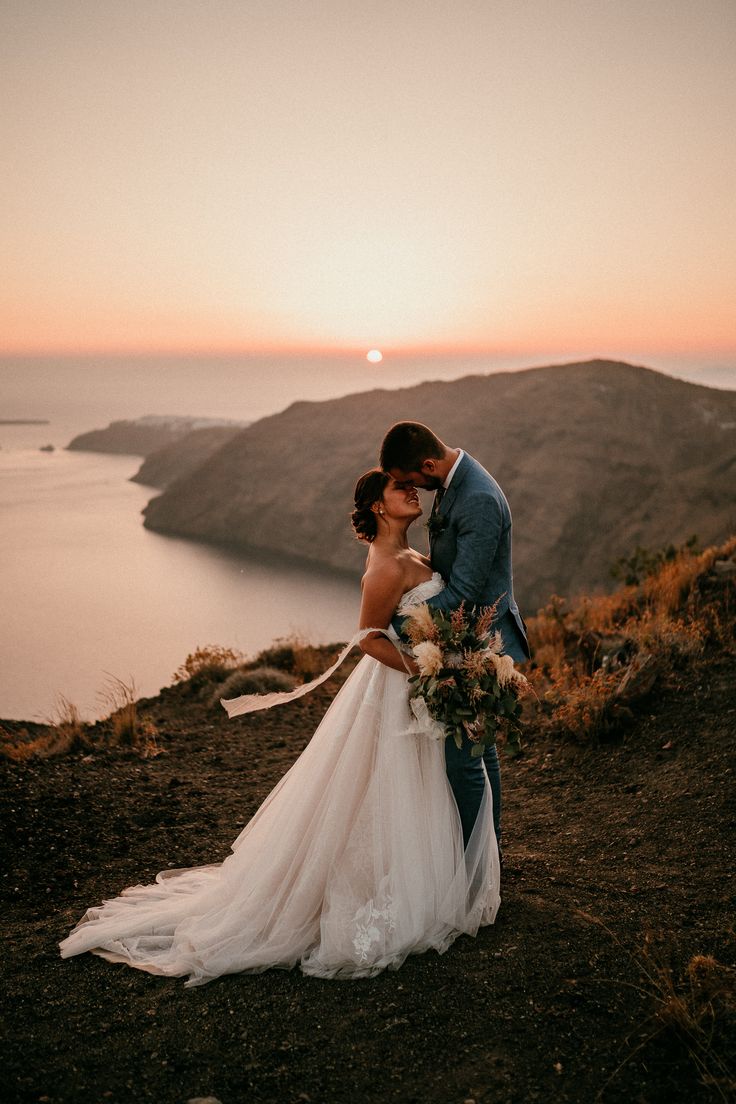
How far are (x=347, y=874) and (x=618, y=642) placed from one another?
15.8ft

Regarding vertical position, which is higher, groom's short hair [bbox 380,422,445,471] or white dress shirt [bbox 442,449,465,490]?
groom's short hair [bbox 380,422,445,471]

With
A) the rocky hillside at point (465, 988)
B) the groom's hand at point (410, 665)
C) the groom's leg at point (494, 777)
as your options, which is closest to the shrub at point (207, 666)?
the rocky hillside at point (465, 988)

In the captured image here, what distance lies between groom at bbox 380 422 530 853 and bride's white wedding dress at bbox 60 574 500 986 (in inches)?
3.3

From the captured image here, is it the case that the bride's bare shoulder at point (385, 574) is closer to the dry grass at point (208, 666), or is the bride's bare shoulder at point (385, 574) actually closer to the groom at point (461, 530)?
the groom at point (461, 530)

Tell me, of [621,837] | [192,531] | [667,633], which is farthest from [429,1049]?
[192,531]

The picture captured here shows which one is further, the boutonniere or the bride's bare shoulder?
the boutonniere

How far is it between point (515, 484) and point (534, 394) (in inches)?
751

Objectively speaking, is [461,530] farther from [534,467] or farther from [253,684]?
[534,467]

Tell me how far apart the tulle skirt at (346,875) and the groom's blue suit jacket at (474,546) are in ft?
1.91

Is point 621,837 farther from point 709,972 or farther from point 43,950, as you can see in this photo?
point 43,950

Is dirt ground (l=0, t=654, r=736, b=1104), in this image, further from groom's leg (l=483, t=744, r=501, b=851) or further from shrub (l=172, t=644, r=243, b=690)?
shrub (l=172, t=644, r=243, b=690)

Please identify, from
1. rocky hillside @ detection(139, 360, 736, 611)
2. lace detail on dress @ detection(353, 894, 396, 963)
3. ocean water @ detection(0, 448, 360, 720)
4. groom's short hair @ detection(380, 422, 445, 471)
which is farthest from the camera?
rocky hillside @ detection(139, 360, 736, 611)

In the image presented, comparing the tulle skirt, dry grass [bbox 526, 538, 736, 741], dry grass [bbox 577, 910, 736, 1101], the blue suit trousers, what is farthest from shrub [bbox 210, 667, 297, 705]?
dry grass [bbox 577, 910, 736, 1101]

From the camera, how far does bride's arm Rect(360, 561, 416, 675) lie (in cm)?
349
